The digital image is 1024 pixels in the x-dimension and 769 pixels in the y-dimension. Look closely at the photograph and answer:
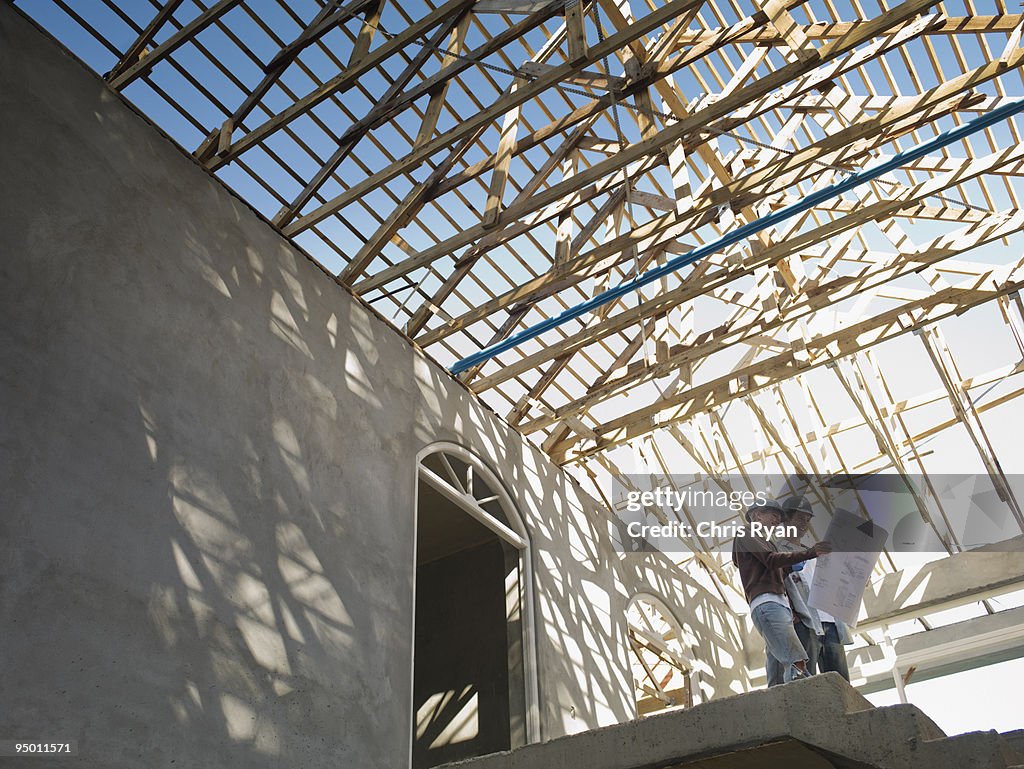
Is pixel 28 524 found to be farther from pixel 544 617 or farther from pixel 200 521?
pixel 544 617

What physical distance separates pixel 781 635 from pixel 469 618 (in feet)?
16.2

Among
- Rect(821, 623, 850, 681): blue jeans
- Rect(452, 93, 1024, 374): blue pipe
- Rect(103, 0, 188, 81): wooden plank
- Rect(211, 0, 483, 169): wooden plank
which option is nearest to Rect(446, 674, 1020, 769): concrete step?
Rect(821, 623, 850, 681): blue jeans

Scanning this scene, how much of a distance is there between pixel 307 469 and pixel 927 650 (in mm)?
9676

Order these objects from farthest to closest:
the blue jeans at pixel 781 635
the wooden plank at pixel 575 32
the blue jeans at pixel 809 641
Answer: the blue jeans at pixel 809 641 → the wooden plank at pixel 575 32 → the blue jeans at pixel 781 635

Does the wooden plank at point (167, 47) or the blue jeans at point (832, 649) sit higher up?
the wooden plank at point (167, 47)

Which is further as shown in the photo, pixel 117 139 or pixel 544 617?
pixel 544 617

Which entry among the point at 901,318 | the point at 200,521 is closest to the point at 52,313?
the point at 200,521

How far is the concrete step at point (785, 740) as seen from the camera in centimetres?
424

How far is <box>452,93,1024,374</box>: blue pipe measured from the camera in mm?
7816

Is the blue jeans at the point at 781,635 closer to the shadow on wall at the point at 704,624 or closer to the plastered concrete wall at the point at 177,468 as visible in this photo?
the plastered concrete wall at the point at 177,468

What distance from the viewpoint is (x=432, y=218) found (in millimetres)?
10125

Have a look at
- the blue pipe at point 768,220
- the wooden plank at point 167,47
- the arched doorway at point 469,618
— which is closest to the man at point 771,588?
the blue pipe at point 768,220

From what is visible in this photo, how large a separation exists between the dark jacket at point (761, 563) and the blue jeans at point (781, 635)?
0.13m

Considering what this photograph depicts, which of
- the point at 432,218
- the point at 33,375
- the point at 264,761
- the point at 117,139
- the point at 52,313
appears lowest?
the point at 264,761
